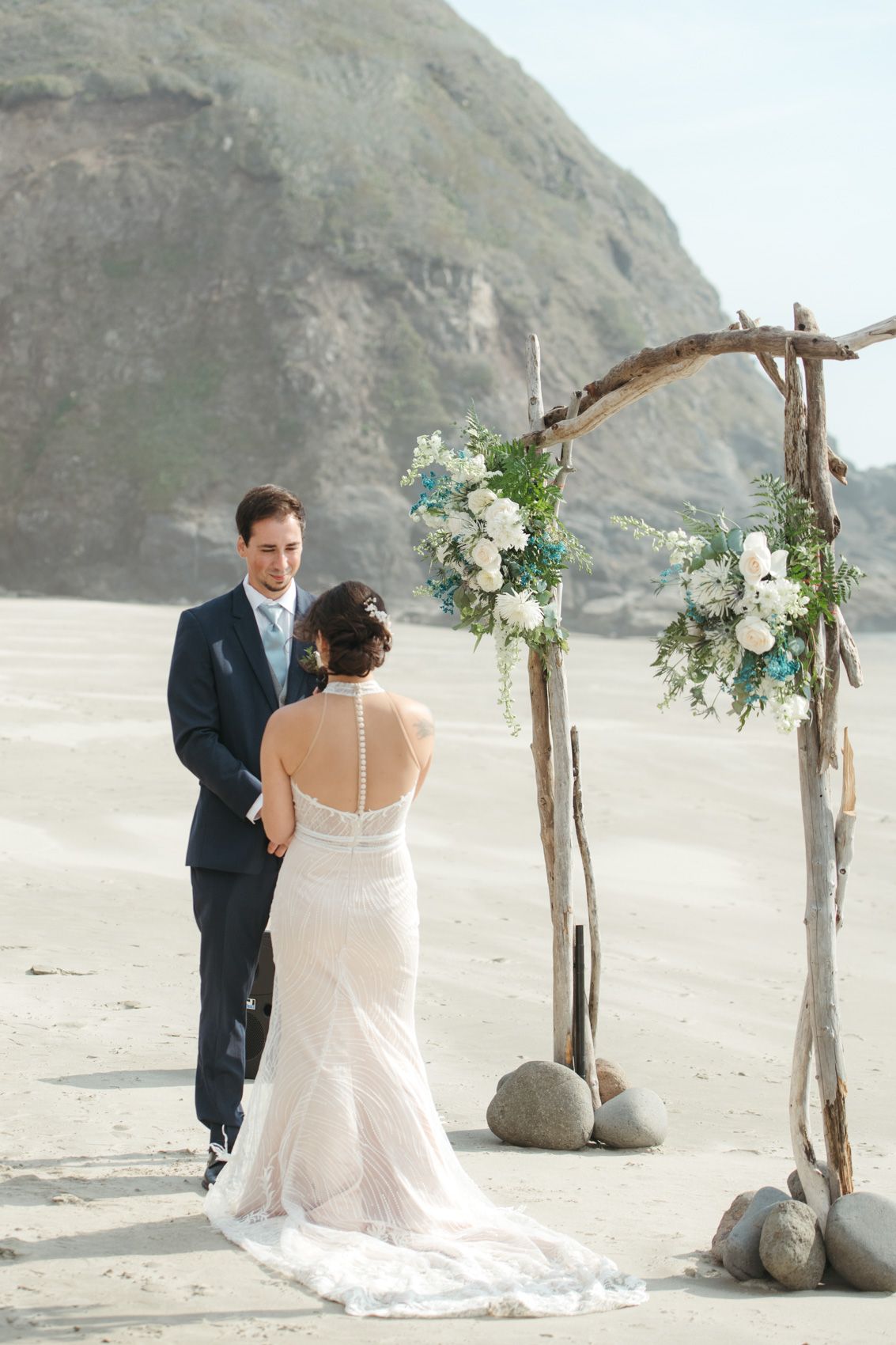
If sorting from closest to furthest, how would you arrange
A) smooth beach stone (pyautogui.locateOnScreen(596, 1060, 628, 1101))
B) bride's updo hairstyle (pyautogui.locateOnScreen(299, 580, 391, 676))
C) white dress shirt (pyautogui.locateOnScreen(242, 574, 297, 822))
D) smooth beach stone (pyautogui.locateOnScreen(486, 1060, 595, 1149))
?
1. bride's updo hairstyle (pyautogui.locateOnScreen(299, 580, 391, 676))
2. white dress shirt (pyautogui.locateOnScreen(242, 574, 297, 822))
3. smooth beach stone (pyautogui.locateOnScreen(486, 1060, 595, 1149))
4. smooth beach stone (pyautogui.locateOnScreen(596, 1060, 628, 1101))

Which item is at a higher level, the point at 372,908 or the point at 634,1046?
the point at 372,908

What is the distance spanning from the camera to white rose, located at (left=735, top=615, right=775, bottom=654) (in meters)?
4.56

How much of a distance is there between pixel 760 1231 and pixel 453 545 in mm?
2738

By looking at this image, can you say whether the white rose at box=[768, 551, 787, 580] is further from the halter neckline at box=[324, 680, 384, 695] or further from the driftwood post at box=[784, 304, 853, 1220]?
the halter neckline at box=[324, 680, 384, 695]

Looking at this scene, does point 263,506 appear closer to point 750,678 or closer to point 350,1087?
point 750,678

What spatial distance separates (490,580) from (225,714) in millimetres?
1237

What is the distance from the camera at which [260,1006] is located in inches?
231

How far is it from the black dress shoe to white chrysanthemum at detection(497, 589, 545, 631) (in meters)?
2.21

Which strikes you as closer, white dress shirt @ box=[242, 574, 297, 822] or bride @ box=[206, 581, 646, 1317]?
bride @ box=[206, 581, 646, 1317]

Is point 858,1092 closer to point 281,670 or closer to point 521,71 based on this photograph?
point 281,670

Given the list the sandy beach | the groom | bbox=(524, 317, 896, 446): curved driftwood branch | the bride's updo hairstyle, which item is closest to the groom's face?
the groom

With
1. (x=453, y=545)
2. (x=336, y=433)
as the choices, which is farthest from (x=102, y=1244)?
(x=336, y=433)

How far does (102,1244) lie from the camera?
4.33m

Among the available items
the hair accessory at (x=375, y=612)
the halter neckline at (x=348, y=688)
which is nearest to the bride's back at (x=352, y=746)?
the halter neckline at (x=348, y=688)
